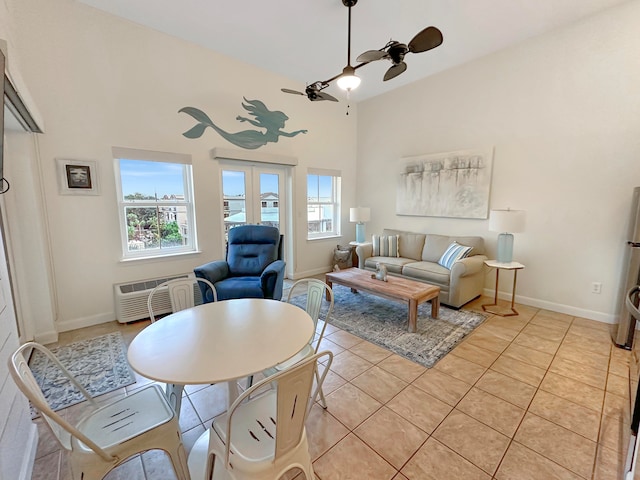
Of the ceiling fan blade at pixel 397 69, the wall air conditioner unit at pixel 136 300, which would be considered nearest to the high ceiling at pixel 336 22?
the ceiling fan blade at pixel 397 69

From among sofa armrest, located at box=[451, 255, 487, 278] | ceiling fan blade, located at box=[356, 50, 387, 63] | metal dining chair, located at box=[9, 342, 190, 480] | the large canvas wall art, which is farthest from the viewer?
the large canvas wall art

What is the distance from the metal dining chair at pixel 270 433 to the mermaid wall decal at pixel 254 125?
3.53 m

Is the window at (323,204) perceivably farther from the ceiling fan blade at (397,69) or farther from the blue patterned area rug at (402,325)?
the ceiling fan blade at (397,69)

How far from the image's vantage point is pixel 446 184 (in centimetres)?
432

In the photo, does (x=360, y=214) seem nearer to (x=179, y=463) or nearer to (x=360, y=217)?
(x=360, y=217)

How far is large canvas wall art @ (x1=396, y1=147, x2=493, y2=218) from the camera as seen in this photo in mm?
3979

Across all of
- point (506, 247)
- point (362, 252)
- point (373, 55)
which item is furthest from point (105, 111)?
point (506, 247)

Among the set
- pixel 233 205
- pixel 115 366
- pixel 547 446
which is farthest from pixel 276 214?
pixel 547 446

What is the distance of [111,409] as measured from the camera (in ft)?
4.44

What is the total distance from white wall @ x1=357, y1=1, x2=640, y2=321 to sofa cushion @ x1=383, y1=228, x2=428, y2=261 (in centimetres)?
51

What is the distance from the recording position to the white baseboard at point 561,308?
10.4ft

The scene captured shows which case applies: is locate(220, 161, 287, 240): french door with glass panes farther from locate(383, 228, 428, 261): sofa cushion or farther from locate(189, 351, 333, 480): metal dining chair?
locate(189, 351, 333, 480): metal dining chair

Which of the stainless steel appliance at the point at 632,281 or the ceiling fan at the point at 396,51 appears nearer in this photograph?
the ceiling fan at the point at 396,51

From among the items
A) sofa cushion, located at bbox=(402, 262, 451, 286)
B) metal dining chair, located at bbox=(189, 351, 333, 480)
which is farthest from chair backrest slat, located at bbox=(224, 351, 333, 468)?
sofa cushion, located at bbox=(402, 262, 451, 286)
